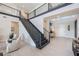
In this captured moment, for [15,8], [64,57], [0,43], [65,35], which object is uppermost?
[15,8]

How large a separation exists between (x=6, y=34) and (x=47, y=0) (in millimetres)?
1292

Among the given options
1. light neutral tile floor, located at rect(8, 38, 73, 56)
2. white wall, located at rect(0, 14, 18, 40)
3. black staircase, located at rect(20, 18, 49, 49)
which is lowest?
light neutral tile floor, located at rect(8, 38, 73, 56)

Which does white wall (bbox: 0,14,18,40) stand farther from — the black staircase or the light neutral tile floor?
the black staircase

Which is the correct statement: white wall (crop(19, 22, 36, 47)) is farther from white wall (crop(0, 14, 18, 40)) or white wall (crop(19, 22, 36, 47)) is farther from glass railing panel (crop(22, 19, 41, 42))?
white wall (crop(0, 14, 18, 40))

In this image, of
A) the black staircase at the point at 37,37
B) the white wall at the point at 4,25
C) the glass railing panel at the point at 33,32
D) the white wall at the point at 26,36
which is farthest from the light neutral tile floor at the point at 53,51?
the glass railing panel at the point at 33,32

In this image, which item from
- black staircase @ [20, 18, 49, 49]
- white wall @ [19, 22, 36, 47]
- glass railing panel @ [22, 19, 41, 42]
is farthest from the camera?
glass railing panel @ [22, 19, 41, 42]

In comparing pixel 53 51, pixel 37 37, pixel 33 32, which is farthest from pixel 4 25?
pixel 33 32

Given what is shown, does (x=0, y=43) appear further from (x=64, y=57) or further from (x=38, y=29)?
(x=38, y=29)

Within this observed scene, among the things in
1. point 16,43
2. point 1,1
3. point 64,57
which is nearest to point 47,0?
point 1,1

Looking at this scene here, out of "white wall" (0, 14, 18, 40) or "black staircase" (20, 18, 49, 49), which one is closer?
"white wall" (0, 14, 18, 40)

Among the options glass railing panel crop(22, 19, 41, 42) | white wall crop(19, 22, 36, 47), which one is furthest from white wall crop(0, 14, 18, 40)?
glass railing panel crop(22, 19, 41, 42)

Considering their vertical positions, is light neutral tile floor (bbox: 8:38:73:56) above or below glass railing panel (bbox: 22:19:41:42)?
below

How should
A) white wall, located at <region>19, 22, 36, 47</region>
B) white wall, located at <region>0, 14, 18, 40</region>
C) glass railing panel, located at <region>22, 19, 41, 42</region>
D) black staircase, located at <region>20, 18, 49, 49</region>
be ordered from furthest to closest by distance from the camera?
glass railing panel, located at <region>22, 19, 41, 42</region> → white wall, located at <region>19, 22, 36, 47</region> → black staircase, located at <region>20, 18, 49, 49</region> → white wall, located at <region>0, 14, 18, 40</region>

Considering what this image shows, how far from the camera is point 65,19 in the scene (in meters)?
2.07
